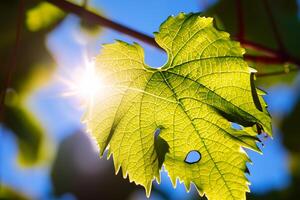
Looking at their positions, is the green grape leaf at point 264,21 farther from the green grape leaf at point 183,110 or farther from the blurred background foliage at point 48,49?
the green grape leaf at point 183,110

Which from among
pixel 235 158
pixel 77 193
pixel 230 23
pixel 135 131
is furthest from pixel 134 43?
pixel 77 193

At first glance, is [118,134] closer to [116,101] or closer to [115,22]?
[116,101]

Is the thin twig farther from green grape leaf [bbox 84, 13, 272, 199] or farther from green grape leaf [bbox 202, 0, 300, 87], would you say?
green grape leaf [bbox 202, 0, 300, 87]

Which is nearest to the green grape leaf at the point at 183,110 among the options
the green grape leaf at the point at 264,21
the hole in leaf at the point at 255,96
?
the hole in leaf at the point at 255,96

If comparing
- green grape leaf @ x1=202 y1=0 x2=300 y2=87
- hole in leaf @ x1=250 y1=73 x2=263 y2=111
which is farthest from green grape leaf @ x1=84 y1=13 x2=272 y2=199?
green grape leaf @ x1=202 y1=0 x2=300 y2=87

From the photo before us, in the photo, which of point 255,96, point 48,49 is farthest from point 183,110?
point 48,49

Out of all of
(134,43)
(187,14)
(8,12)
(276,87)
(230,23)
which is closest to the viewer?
(187,14)

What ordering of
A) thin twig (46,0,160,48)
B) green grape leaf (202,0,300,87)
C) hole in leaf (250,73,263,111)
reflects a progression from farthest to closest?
green grape leaf (202,0,300,87) < thin twig (46,0,160,48) < hole in leaf (250,73,263,111)

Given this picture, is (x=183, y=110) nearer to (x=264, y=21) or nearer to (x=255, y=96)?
(x=255, y=96)
